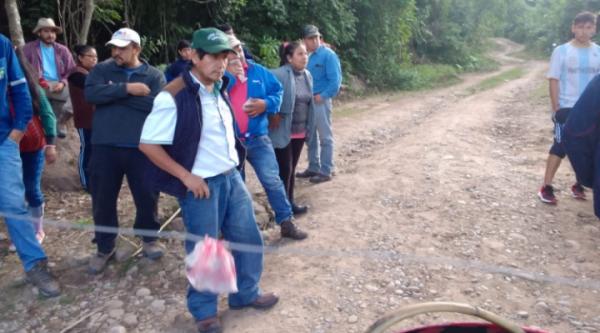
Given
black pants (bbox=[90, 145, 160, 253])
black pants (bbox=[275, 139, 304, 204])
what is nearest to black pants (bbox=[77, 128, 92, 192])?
black pants (bbox=[90, 145, 160, 253])

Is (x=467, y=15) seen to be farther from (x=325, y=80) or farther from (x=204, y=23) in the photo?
(x=325, y=80)

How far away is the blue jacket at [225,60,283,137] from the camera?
4441mm

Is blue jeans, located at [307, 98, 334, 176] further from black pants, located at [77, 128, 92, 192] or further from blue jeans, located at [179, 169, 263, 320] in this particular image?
blue jeans, located at [179, 169, 263, 320]

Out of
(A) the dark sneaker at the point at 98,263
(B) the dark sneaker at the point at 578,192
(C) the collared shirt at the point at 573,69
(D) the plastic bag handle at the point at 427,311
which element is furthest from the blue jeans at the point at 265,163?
(B) the dark sneaker at the point at 578,192

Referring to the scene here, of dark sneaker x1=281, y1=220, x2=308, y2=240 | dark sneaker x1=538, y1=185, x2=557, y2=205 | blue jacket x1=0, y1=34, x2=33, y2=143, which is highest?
blue jacket x1=0, y1=34, x2=33, y2=143

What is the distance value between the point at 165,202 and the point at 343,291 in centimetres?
260

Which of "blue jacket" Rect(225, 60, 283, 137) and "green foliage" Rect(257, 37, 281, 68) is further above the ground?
"blue jacket" Rect(225, 60, 283, 137)

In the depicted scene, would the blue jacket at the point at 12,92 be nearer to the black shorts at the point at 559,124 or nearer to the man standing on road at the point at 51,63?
the man standing on road at the point at 51,63

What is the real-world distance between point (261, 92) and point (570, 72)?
10.5ft

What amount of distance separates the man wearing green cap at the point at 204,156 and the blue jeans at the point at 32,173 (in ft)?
5.67

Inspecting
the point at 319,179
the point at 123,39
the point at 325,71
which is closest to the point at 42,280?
the point at 123,39

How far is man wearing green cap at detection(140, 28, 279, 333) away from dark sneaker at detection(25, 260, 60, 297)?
1218mm

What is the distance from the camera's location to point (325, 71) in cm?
684

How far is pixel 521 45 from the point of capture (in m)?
39.8
